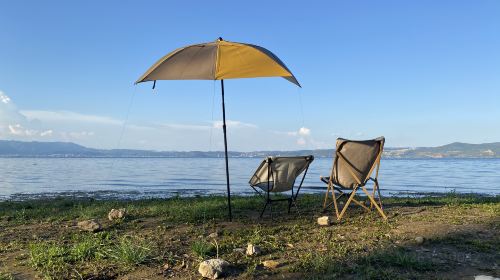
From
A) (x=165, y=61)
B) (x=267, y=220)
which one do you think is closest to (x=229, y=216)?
(x=267, y=220)

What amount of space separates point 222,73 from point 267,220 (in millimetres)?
2820

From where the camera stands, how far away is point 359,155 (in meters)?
7.11

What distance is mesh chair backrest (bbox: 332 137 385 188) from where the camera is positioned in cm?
700

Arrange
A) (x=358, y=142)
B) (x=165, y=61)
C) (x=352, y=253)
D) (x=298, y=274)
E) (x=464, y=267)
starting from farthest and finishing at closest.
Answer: (x=358, y=142)
(x=165, y=61)
(x=352, y=253)
(x=464, y=267)
(x=298, y=274)

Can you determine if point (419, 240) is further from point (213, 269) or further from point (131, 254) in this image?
point (131, 254)

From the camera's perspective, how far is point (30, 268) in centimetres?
422

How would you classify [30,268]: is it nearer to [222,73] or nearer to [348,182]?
[222,73]

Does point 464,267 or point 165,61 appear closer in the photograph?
point 464,267

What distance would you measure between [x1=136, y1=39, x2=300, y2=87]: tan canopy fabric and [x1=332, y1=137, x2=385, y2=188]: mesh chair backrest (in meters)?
1.85

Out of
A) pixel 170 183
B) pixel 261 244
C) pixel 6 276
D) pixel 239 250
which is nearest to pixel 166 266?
pixel 239 250

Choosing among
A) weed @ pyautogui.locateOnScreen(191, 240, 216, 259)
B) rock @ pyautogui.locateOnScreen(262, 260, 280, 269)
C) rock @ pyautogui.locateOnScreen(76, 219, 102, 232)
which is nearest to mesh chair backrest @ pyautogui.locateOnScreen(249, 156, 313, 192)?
weed @ pyautogui.locateOnScreen(191, 240, 216, 259)

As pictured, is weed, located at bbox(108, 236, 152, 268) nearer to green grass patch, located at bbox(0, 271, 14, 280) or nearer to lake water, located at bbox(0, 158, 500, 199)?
green grass patch, located at bbox(0, 271, 14, 280)

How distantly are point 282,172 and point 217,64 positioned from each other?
262 cm

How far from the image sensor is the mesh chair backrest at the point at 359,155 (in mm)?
7004
